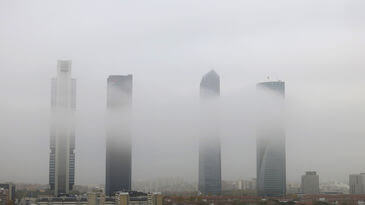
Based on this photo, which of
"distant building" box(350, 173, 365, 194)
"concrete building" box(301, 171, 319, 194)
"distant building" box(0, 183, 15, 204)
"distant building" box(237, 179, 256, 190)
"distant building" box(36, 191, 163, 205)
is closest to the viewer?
"distant building" box(0, 183, 15, 204)

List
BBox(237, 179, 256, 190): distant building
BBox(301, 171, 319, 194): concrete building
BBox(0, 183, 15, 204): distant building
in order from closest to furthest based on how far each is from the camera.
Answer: BBox(0, 183, 15, 204): distant building < BBox(237, 179, 256, 190): distant building < BBox(301, 171, 319, 194): concrete building

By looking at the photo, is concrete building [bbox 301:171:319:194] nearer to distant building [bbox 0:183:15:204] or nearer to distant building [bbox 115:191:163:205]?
distant building [bbox 115:191:163:205]

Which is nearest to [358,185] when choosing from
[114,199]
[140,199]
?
[140,199]

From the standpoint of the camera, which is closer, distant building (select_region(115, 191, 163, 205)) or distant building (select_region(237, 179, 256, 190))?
distant building (select_region(115, 191, 163, 205))

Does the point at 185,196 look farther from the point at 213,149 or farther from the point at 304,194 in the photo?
the point at 213,149

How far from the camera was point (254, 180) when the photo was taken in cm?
2278

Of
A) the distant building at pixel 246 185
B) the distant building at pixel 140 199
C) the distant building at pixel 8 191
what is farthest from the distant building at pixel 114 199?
the distant building at pixel 246 185

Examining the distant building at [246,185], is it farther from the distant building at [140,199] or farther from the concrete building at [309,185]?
the distant building at [140,199]

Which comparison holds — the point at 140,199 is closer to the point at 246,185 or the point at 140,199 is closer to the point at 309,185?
the point at 246,185

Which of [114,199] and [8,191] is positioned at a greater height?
[8,191]

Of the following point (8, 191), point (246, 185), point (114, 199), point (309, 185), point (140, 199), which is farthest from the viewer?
point (309, 185)

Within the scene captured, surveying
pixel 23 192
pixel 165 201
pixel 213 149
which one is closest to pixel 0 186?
pixel 23 192

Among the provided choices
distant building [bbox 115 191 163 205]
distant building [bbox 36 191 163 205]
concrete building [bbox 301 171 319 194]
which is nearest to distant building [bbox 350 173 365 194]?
concrete building [bbox 301 171 319 194]

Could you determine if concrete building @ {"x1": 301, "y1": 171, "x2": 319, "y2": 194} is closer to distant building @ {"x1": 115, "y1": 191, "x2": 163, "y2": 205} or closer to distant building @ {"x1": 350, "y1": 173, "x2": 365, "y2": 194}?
distant building @ {"x1": 350, "y1": 173, "x2": 365, "y2": 194}
